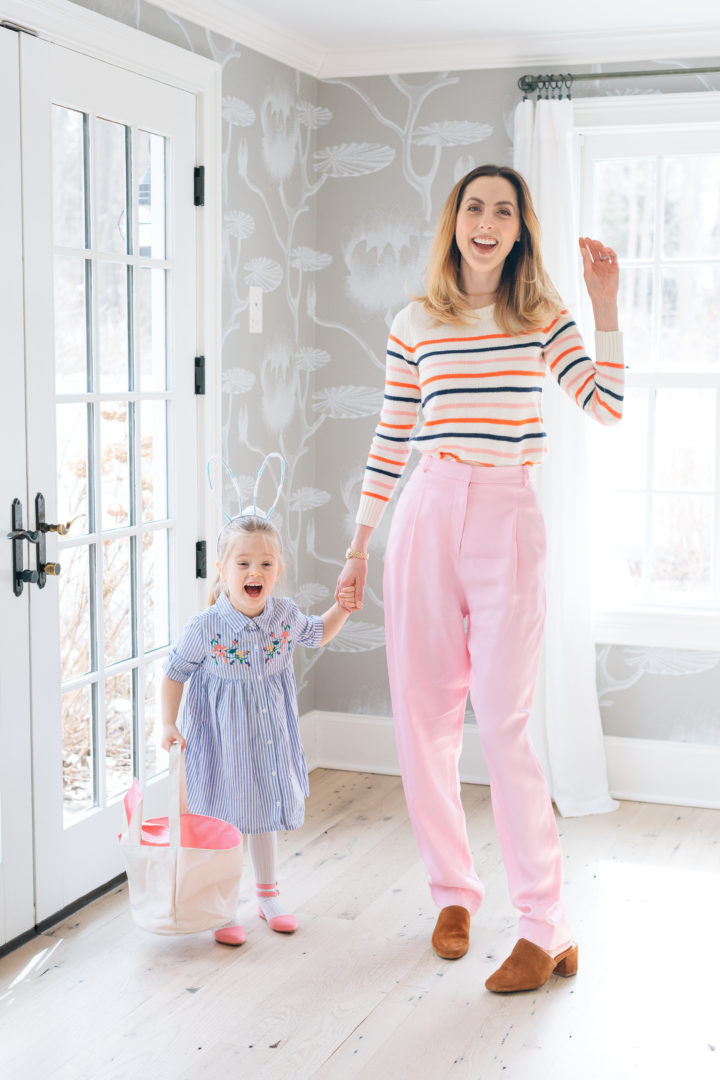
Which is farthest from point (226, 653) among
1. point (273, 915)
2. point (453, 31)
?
point (453, 31)

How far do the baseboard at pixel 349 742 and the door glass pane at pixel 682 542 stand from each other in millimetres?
896

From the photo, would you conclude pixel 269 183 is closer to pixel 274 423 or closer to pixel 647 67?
pixel 274 423

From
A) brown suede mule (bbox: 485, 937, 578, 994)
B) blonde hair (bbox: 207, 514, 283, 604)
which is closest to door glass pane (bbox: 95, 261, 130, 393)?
blonde hair (bbox: 207, 514, 283, 604)

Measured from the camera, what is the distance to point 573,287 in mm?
3600

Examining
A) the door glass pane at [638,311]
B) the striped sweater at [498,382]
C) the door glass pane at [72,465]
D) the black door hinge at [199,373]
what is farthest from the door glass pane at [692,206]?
the door glass pane at [72,465]

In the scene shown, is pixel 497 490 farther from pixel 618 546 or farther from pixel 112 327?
pixel 618 546

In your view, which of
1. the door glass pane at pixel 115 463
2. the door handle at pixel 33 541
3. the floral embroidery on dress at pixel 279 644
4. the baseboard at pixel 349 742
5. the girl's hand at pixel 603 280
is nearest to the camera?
the girl's hand at pixel 603 280

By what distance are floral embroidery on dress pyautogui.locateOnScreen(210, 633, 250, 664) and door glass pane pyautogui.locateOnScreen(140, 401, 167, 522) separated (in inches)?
22.5

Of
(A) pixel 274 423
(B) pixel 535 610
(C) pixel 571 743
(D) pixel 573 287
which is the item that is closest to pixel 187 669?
(B) pixel 535 610

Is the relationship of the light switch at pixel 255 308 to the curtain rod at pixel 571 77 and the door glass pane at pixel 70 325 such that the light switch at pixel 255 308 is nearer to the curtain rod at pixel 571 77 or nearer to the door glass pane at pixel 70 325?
the door glass pane at pixel 70 325

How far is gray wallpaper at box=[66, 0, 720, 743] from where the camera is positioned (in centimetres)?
354

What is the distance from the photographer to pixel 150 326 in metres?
3.08

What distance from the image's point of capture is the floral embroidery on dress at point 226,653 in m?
2.66

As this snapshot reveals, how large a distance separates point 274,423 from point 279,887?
1.45 meters
